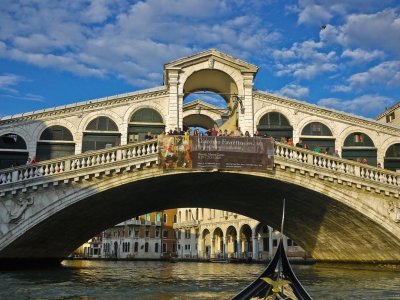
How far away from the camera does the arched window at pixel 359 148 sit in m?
23.1

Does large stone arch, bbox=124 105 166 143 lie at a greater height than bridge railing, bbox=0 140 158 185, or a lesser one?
greater

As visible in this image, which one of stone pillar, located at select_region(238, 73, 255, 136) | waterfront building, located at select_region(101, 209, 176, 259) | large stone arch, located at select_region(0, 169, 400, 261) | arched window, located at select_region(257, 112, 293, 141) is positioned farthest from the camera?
waterfront building, located at select_region(101, 209, 176, 259)

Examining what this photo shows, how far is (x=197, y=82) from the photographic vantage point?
941 inches

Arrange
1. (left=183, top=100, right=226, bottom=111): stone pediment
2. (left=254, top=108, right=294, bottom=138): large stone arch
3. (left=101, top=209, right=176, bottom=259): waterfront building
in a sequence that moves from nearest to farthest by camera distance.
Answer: (left=254, top=108, right=294, bottom=138): large stone arch < (left=183, top=100, right=226, bottom=111): stone pediment < (left=101, top=209, right=176, bottom=259): waterfront building

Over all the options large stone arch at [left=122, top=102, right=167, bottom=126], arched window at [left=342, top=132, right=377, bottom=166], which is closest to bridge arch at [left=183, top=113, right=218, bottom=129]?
large stone arch at [left=122, top=102, right=167, bottom=126]

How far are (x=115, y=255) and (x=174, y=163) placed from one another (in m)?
42.8

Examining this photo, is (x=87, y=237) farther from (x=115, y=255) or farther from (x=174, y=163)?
(x=115, y=255)

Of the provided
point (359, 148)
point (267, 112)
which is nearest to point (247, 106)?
point (267, 112)

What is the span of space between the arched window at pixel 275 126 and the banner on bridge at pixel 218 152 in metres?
4.06

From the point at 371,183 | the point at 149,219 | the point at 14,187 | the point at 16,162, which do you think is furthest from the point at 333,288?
the point at 149,219

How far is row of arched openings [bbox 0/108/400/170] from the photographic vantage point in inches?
826

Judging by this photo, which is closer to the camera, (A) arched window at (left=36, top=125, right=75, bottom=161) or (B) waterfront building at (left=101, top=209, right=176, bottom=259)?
(A) arched window at (left=36, top=125, right=75, bottom=161)

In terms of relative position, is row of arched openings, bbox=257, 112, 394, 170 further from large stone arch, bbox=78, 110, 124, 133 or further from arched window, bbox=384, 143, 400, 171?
large stone arch, bbox=78, 110, 124, 133

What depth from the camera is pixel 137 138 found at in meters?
21.9
